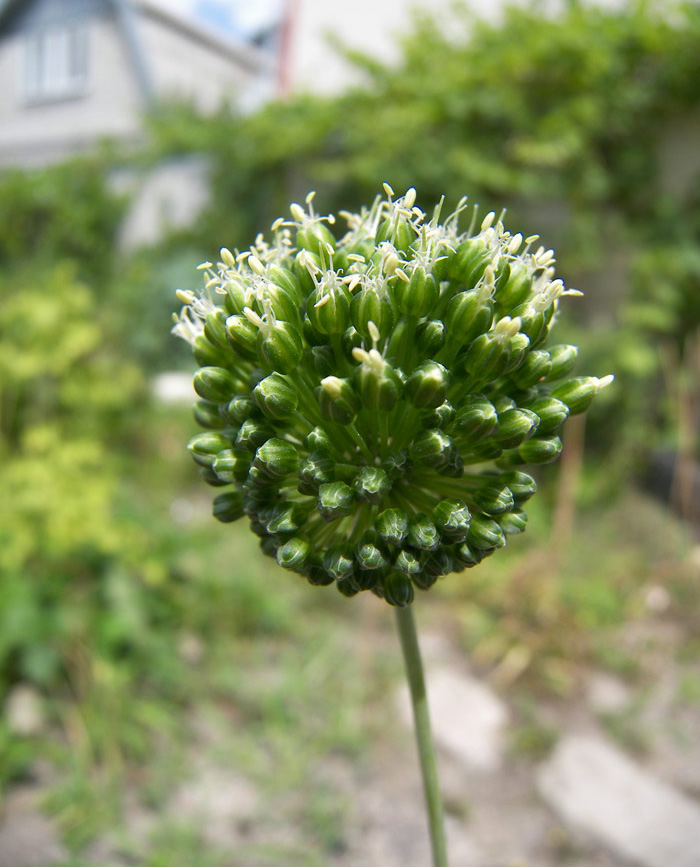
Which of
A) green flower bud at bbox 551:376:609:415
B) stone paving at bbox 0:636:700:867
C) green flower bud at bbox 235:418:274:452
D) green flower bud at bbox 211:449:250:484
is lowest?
stone paving at bbox 0:636:700:867

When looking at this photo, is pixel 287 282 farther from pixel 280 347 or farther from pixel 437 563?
pixel 437 563

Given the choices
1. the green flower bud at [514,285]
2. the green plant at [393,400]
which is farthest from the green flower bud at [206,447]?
the green flower bud at [514,285]

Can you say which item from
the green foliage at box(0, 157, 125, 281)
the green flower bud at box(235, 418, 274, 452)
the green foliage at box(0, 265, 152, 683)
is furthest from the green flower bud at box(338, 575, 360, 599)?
the green foliage at box(0, 157, 125, 281)

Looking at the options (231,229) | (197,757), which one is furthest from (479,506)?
(231,229)

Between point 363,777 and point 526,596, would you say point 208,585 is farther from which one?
point 526,596

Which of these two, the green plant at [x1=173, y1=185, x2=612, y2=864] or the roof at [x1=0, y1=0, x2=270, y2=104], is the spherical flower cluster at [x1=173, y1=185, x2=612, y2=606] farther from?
the roof at [x1=0, y1=0, x2=270, y2=104]

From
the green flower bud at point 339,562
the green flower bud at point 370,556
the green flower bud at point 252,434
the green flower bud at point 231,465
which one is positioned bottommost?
the green flower bud at point 339,562

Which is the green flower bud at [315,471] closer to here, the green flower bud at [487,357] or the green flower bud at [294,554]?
the green flower bud at [294,554]
